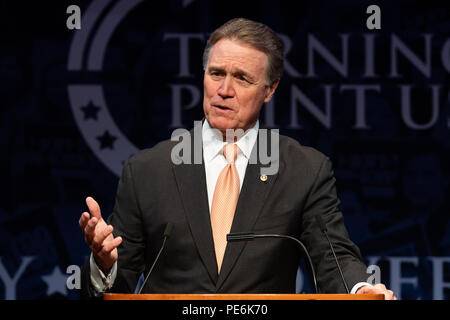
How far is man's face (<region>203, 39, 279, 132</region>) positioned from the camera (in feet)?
9.16

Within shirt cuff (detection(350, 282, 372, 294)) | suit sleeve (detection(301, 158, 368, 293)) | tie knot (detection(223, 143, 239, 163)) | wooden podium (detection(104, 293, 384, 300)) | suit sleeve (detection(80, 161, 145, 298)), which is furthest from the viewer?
tie knot (detection(223, 143, 239, 163))

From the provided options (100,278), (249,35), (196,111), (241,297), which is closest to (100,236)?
(100,278)

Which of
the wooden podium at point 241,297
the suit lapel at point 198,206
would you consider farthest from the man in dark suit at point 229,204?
the wooden podium at point 241,297

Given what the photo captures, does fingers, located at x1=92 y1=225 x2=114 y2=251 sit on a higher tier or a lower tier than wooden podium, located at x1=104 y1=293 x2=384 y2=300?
higher

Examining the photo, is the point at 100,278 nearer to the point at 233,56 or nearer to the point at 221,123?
the point at 221,123

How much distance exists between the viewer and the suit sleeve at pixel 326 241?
2.52 meters

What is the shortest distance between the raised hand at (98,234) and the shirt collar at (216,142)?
64cm

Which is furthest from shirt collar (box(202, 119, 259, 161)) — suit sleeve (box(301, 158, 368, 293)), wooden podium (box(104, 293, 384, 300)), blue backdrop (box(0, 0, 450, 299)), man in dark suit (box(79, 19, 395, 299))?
blue backdrop (box(0, 0, 450, 299))

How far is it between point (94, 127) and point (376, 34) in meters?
1.64

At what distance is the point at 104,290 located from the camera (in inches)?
95.8

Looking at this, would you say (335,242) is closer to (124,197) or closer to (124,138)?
(124,197)

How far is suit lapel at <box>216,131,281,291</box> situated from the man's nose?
0.72ft

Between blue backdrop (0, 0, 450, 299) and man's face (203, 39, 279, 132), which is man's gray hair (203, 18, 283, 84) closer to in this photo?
man's face (203, 39, 279, 132)

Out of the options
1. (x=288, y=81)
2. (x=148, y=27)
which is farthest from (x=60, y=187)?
(x=288, y=81)
